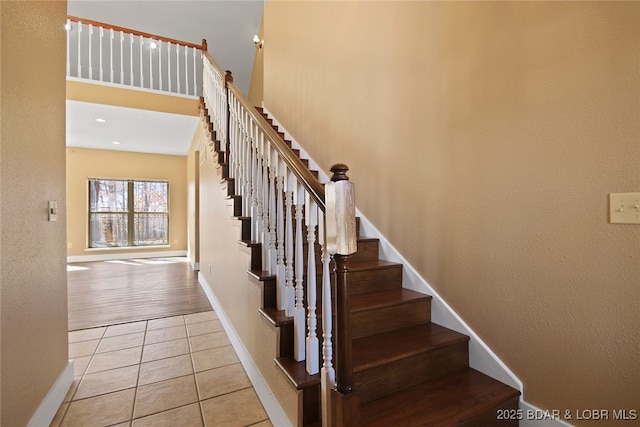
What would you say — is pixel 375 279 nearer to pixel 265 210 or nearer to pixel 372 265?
pixel 372 265

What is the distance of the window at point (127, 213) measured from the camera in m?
7.10

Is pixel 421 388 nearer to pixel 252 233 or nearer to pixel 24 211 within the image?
pixel 252 233

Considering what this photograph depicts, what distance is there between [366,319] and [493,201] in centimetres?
→ 96

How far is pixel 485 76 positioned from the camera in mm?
1595

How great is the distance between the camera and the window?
7.10 metres

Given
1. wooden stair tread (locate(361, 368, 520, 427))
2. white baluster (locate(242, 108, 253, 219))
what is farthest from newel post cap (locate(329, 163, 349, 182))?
white baluster (locate(242, 108, 253, 219))

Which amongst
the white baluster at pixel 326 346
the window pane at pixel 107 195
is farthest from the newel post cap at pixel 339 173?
the window pane at pixel 107 195

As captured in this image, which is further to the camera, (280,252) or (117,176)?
(117,176)

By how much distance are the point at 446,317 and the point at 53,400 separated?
7.46ft

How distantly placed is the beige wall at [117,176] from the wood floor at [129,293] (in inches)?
46.7

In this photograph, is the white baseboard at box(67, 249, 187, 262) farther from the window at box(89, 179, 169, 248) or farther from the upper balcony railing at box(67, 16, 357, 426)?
the upper balcony railing at box(67, 16, 357, 426)

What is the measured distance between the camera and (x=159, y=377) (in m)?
1.96

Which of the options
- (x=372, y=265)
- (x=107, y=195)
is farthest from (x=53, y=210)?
(x=107, y=195)

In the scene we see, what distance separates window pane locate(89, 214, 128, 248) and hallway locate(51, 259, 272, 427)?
16.1 feet
